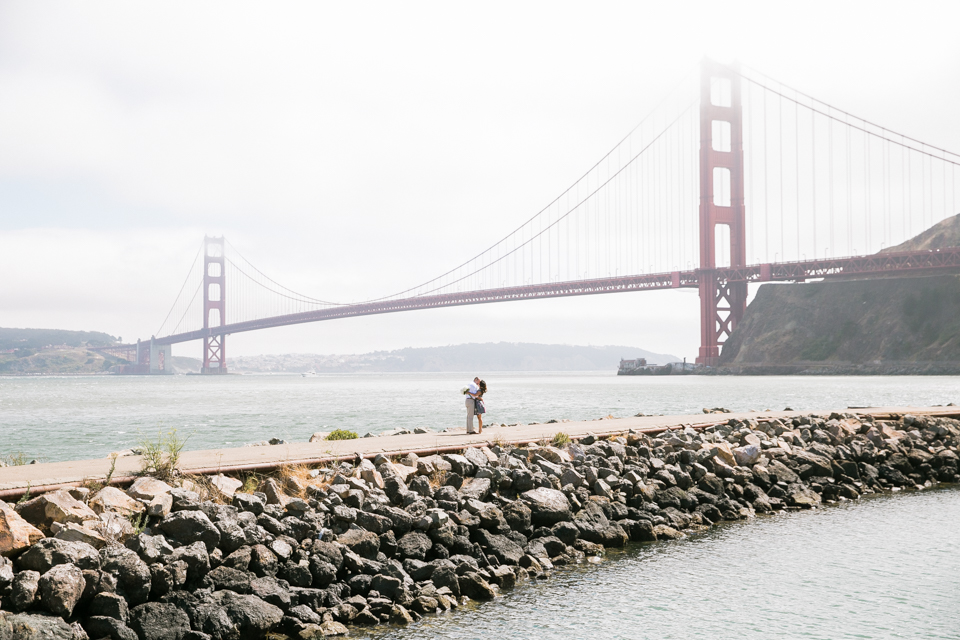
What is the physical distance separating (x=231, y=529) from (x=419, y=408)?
29.1 meters

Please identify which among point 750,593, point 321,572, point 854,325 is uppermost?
point 854,325

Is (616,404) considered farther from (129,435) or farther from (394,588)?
(394,588)

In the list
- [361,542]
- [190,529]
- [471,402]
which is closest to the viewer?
[190,529]

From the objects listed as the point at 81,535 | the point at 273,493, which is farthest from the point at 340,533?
the point at 81,535

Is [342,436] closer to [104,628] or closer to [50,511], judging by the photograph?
[50,511]

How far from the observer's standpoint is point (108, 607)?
6547mm

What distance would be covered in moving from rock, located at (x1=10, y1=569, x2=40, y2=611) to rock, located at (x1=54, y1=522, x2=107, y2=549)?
21.3 inches

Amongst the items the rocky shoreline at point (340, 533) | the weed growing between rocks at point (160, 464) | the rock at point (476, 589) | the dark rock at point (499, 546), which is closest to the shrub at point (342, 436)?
the rocky shoreline at point (340, 533)

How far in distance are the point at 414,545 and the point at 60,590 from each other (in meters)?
3.42

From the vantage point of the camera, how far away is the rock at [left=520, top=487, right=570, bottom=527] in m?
10.2

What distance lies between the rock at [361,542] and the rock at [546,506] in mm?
2419

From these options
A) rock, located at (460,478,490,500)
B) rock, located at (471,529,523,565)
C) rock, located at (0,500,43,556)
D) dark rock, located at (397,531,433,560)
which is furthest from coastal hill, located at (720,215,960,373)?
rock, located at (0,500,43,556)

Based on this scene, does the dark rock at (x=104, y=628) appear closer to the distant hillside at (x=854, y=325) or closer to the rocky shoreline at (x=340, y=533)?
the rocky shoreline at (x=340, y=533)

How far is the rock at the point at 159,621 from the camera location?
6633 millimetres
